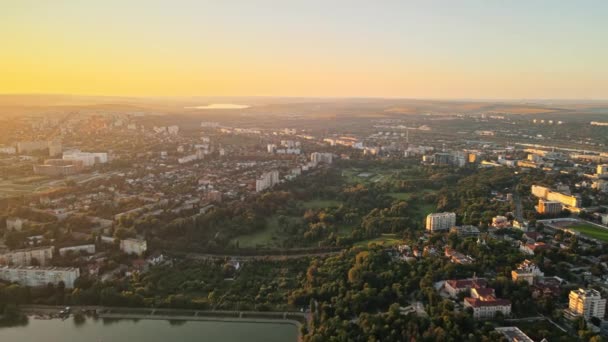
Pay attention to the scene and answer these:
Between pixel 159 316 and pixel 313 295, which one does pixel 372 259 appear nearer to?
pixel 313 295

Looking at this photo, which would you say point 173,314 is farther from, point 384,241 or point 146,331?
point 384,241

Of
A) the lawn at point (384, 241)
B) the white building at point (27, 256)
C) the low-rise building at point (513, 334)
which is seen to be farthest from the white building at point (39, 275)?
the low-rise building at point (513, 334)

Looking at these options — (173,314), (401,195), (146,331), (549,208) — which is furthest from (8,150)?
(549,208)

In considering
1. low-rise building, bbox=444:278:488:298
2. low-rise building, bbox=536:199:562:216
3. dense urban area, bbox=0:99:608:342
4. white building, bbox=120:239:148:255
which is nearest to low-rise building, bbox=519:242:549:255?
dense urban area, bbox=0:99:608:342

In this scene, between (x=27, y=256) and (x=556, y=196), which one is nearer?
(x=27, y=256)

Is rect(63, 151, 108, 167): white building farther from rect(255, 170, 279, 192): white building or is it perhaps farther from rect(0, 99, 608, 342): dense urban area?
rect(255, 170, 279, 192): white building

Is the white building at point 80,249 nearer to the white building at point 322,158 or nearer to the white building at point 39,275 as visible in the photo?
the white building at point 39,275

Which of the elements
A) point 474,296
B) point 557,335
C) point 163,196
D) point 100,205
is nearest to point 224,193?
point 163,196
